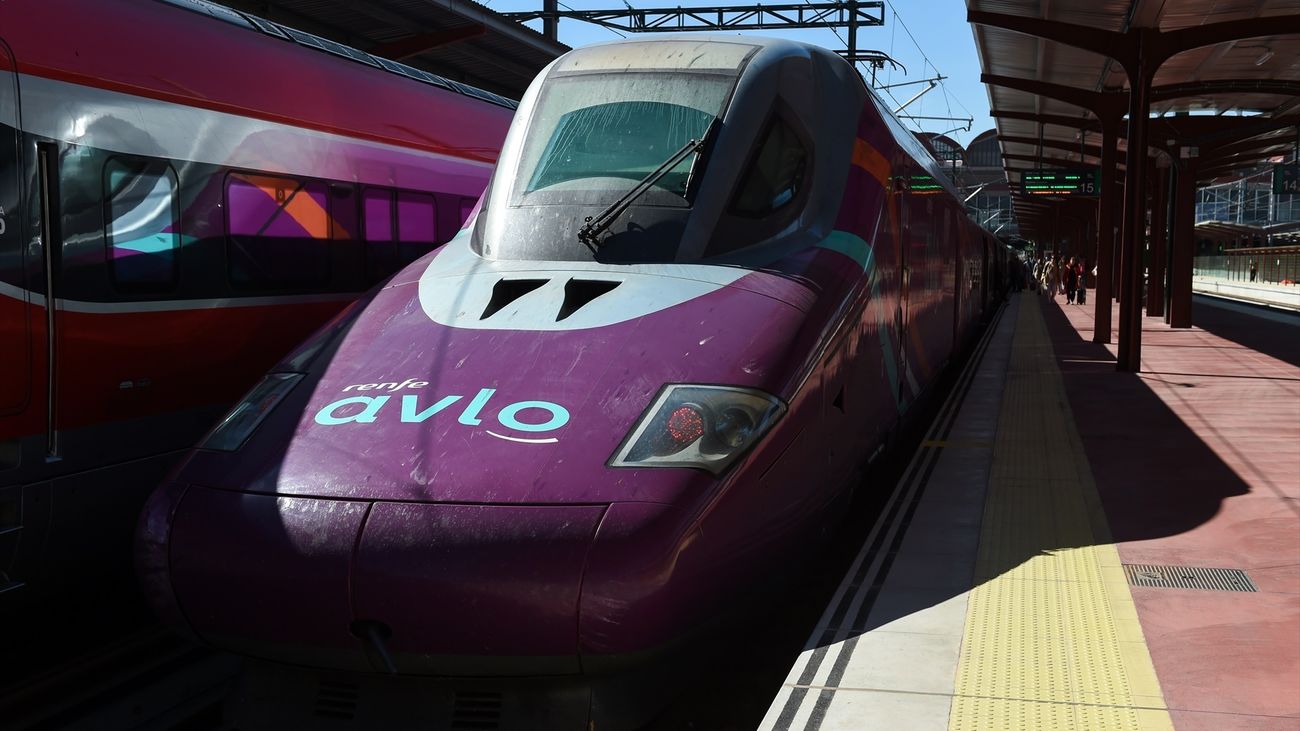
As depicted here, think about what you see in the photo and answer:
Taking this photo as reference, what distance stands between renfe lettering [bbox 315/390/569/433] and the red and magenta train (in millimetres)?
1945

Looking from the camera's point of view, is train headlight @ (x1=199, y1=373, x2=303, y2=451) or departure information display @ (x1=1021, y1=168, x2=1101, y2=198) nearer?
train headlight @ (x1=199, y1=373, x2=303, y2=451)

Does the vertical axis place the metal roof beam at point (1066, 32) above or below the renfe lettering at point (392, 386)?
above

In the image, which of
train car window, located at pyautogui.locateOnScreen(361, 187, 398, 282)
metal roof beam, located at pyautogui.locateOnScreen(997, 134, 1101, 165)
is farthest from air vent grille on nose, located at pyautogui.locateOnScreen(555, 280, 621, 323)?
metal roof beam, located at pyautogui.locateOnScreen(997, 134, 1101, 165)

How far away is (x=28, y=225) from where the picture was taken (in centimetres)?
565

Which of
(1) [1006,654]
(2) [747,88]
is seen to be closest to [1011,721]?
(1) [1006,654]

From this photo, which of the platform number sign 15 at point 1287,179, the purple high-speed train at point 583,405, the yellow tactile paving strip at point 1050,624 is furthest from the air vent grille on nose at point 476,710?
the platform number sign 15 at point 1287,179

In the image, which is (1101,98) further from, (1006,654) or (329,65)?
(1006,654)

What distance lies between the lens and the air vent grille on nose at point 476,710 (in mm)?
4043

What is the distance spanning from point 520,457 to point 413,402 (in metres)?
0.60

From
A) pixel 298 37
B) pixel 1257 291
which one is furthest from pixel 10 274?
pixel 1257 291

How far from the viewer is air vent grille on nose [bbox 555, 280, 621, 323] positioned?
513 cm

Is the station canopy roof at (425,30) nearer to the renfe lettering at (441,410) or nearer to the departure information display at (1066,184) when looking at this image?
the renfe lettering at (441,410)

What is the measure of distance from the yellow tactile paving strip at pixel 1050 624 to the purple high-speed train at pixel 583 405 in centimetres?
83

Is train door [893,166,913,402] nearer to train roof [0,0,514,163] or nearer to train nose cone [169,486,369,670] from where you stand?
train roof [0,0,514,163]
